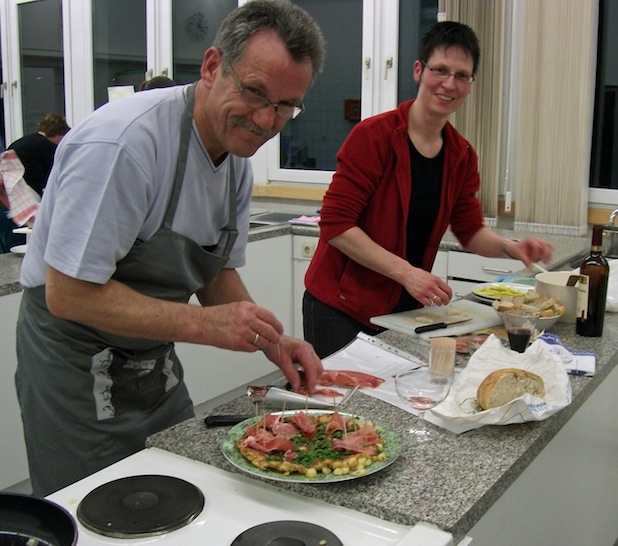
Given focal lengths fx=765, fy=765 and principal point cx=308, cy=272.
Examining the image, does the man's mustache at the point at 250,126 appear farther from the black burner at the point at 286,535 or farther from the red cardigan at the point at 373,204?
the red cardigan at the point at 373,204

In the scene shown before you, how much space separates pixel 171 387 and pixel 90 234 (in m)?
0.53

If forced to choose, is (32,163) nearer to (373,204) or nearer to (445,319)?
(373,204)

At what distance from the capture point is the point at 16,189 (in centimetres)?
305

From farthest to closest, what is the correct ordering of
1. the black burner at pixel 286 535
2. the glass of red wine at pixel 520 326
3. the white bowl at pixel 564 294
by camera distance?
the white bowl at pixel 564 294
the glass of red wine at pixel 520 326
the black burner at pixel 286 535

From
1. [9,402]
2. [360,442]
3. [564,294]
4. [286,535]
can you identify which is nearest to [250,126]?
[360,442]

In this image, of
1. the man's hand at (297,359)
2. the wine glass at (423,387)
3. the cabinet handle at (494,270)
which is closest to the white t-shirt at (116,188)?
the man's hand at (297,359)

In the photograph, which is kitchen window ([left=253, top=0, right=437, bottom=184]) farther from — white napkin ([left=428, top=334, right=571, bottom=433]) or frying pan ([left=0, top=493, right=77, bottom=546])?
frying pan ([left=0, top=493, right=77, bottom=546])

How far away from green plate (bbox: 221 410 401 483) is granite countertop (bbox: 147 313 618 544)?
2 centimetres

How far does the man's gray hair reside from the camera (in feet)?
4.26

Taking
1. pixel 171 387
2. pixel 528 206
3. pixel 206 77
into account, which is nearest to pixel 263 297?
pixel 528 206

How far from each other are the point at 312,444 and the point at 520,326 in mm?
739

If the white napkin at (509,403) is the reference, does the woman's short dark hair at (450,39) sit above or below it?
above

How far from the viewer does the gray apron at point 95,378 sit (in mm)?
1521

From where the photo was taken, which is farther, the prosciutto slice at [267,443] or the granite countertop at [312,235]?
the granite countertop at [312,235]
